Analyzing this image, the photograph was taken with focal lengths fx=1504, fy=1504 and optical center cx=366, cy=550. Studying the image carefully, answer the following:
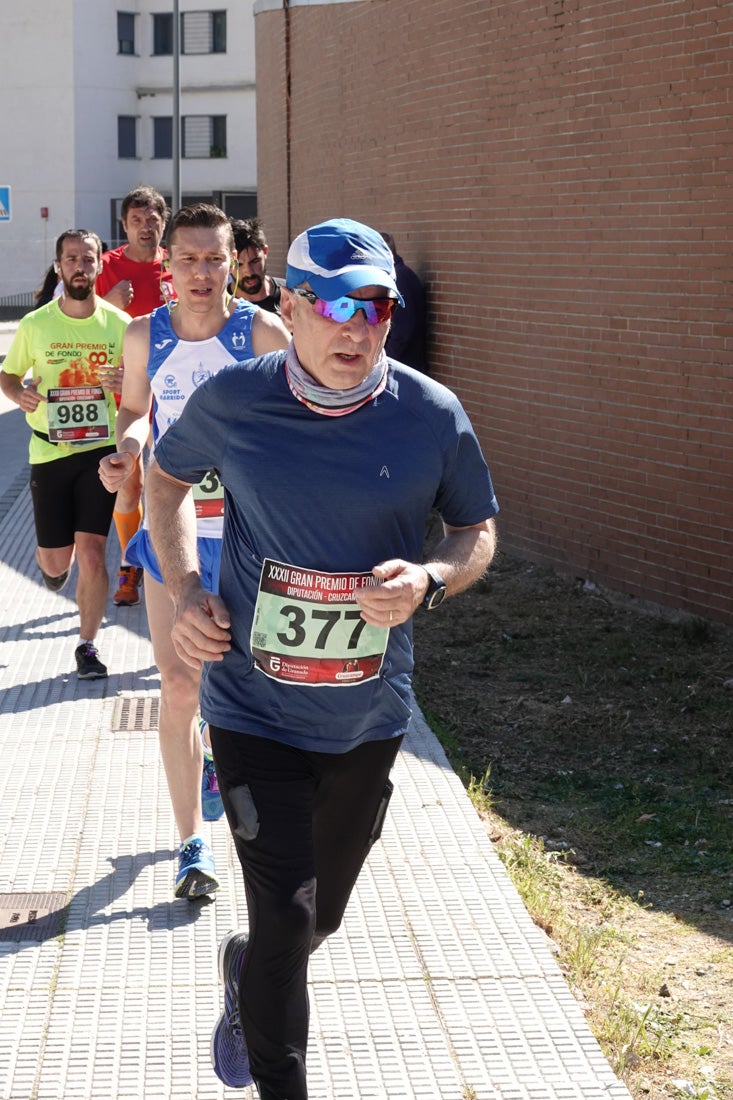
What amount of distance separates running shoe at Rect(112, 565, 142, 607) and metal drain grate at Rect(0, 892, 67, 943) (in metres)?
4.32

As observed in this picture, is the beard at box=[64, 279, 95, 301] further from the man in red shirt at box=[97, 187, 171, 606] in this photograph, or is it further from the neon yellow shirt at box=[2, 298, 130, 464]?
the man in red shirt at box=[97, 187, 171, 606]

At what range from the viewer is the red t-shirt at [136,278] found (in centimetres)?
949

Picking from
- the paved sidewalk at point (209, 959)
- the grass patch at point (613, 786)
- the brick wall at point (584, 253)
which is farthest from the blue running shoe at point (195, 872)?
the brick wall at point (584, 253)

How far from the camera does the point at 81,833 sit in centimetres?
528

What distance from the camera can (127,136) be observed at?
53.5 m

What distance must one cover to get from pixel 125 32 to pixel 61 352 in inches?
1925

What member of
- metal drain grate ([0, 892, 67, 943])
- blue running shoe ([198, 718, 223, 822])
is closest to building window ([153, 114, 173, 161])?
blue running shoe ([198, 718, 223, 822])

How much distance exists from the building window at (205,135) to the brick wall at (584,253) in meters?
41.7

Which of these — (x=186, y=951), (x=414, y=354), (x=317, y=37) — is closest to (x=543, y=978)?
(x=186, y=951)

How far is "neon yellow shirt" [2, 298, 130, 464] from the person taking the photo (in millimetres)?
7688

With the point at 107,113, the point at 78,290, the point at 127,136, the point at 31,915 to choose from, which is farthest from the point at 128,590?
the point at 127,136

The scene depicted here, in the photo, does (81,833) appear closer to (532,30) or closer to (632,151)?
(632,151)

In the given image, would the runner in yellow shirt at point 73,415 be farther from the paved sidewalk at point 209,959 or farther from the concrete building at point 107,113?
the concrete building at point 107,113

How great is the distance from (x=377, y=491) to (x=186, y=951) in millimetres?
1827
